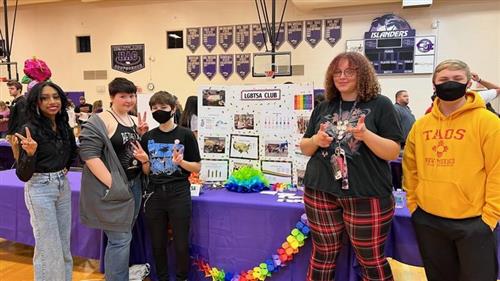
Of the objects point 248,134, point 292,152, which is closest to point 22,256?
point 248,134

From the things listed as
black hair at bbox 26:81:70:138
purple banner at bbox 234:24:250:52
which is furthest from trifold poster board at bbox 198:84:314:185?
purple banner at bbox 234:24:250:52

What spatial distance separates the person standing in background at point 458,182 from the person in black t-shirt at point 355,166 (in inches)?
5.8

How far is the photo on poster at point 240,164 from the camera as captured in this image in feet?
8.65

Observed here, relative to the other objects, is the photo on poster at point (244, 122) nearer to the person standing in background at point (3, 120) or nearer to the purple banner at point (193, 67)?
the person standing in background at point (3, 120)

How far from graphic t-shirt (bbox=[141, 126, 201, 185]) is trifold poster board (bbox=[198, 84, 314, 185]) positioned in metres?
0.47

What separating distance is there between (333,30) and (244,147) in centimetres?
554

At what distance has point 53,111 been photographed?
6.68ft

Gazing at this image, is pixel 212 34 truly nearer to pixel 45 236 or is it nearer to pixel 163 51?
pixel 163 51

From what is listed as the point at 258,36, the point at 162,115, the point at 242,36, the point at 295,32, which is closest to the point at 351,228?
the point at 162,115

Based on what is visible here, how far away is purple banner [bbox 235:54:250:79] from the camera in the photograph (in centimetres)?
806

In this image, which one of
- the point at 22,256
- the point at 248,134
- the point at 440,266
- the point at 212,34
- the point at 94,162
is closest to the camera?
the point at 440,266

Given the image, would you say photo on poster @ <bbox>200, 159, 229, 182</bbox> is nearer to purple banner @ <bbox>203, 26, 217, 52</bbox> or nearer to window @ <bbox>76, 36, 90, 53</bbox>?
purple banner @ <bbox>203, 26, 217, 52</bbox>

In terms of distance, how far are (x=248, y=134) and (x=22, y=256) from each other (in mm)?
2190

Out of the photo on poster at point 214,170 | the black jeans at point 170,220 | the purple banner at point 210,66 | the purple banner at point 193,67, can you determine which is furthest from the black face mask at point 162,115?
the purple banner at point 193,67
